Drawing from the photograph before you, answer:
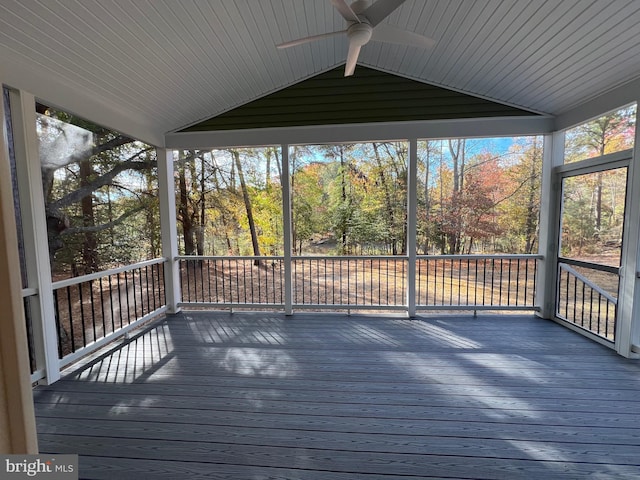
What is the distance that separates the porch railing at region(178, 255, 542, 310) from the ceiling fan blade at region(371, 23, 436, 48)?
2.59m

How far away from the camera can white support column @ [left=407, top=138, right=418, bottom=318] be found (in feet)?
13.5

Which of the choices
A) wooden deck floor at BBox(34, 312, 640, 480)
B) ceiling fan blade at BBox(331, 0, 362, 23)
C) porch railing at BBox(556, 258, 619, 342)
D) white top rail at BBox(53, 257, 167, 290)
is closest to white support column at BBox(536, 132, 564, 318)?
porch railing at BBox(556, 258, 619, 342)

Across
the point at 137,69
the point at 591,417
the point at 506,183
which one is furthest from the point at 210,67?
the point at 506,183

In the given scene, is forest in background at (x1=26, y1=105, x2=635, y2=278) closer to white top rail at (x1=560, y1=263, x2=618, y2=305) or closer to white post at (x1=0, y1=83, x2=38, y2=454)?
white top rail at (x1=560, y1=263, x2=618, y2=305)

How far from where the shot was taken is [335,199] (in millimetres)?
6590

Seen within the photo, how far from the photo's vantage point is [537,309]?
4242 millimetres

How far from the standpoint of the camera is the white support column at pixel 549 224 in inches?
157

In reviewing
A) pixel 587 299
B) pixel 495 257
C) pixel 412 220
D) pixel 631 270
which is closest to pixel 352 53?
pixel 412 220

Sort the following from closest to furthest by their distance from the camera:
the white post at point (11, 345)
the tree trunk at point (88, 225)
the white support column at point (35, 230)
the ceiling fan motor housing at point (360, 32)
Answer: the white post at point (11, 345), the ceiling fan motor housing at point (360, 32), the white support column at point (35, 230), the tree trunk at point (88, 225)

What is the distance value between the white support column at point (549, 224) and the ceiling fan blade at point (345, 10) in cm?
336

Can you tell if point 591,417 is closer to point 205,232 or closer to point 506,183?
point 506,183

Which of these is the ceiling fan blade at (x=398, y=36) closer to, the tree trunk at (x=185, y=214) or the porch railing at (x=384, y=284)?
the porch railing at (x=384, y=284)

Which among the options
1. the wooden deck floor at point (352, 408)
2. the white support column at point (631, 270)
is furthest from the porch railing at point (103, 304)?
the white support column at point (631, 270)

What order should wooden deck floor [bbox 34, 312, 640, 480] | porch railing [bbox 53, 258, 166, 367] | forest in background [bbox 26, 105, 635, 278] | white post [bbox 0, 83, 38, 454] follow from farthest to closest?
forest in background [bbox 26, 105, 635, 278]
porch railing [bbox 53, 258, 166, 367]
wooden deck floor [bbox 34, 312, 640, 480]
white post [bbox 0, 83, 38, 454]
